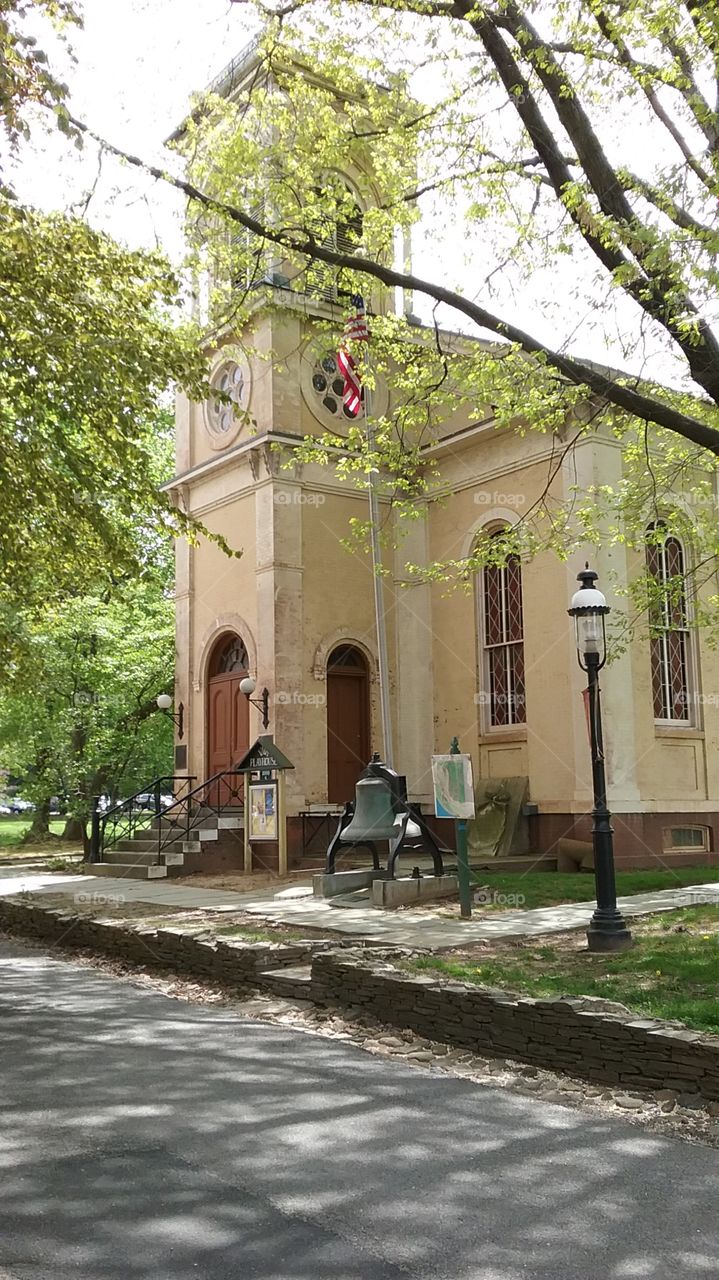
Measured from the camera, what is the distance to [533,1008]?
22.7 ft

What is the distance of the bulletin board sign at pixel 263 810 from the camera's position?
16.6 meters

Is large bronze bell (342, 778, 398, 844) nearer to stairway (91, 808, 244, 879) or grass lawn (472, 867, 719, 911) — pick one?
grass lawn (472, 867, 719, 911)

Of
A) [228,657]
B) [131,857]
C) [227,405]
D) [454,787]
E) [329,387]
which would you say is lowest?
[131,857]

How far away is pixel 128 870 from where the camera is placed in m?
18.2

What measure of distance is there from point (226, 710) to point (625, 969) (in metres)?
12.9

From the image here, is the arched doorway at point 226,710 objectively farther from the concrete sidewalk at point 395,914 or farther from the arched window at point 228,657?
the concrete sidewalk at point 395,914

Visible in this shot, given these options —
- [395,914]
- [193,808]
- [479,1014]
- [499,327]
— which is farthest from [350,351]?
[479,1014]

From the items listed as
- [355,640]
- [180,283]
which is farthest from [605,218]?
[355,640]

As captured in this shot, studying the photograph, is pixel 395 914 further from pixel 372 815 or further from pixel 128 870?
pixel 128 870

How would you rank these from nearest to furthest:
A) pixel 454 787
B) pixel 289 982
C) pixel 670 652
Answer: pixel 289 982
pixel 454 787
pixel 670 652

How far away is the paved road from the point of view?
151 inches

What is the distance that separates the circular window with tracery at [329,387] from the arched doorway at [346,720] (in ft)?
14.9

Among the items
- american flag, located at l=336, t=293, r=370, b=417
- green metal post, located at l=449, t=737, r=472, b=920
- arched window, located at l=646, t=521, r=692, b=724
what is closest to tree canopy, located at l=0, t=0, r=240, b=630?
american flag, located at l=336, t=293, r=370, b=417

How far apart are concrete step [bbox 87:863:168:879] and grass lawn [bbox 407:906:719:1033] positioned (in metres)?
8.99
